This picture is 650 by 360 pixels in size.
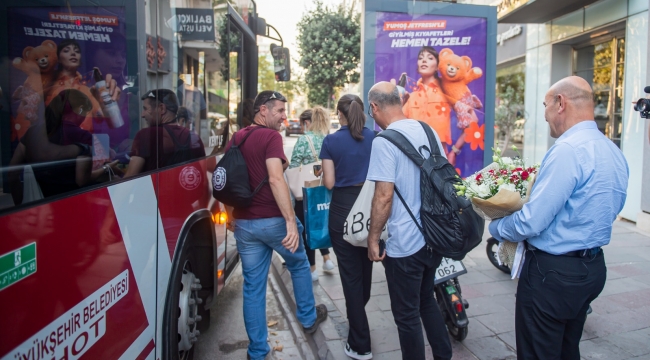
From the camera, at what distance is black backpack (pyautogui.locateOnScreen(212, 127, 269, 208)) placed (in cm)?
340

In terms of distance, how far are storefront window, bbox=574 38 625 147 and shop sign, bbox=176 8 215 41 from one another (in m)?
7.34

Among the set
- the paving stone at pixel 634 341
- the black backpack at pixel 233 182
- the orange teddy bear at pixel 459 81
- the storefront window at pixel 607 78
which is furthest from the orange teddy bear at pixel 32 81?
the storefront window at pixel 607 78

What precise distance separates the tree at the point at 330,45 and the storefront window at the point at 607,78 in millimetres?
4657

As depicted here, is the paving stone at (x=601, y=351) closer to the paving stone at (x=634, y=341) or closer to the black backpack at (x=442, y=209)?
the paving stone at (x=634, y=341)

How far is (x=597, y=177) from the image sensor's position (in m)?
2.26

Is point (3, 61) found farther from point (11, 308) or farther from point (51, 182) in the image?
point (11, 308)

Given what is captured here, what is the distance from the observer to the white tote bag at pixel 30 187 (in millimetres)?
1613

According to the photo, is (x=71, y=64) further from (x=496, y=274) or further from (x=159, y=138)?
(x=496, y=274)

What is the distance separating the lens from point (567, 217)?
232cm

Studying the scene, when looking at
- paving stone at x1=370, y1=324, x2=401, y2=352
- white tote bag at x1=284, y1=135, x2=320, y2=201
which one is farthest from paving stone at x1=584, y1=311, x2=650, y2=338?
white tote bag at x1=284, y1=135, x2=320, y2=201

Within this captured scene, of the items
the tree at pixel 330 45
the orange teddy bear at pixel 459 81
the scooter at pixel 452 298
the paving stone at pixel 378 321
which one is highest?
the tree at pixel 330 45

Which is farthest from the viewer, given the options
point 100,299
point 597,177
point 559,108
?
point 559,108

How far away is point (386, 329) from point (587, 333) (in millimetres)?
1625

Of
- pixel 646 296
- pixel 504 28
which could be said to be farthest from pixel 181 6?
pixel 504 28
